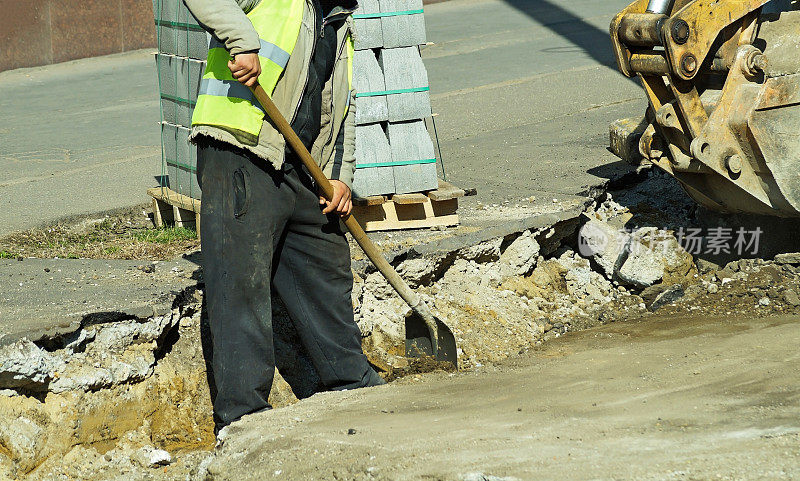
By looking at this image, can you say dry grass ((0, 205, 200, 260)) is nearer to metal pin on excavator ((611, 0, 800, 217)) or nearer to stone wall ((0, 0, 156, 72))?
metal pin on excavator ((611, 0, 800, 217))

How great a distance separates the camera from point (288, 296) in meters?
3.92

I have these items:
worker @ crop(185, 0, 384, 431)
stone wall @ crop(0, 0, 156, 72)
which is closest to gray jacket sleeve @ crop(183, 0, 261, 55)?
worker @ crop(185, 0, 384, 431)

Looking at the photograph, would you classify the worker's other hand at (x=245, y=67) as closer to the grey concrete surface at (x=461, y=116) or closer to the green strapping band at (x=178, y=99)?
the green strapping band at (x=178, y=99)

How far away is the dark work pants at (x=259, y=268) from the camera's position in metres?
3.55

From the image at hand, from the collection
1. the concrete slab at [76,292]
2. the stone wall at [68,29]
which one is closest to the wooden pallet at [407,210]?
the concrete slab at [76,292]

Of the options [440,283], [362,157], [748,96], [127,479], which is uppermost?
[748,96]

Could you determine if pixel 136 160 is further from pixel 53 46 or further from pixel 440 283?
pixel 53 46

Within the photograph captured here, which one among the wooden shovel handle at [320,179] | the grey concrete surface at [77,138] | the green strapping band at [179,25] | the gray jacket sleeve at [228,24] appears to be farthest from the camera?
the grey concrete surface at [77,138]

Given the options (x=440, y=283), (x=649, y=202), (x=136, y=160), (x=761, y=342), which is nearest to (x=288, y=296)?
(x=440, y=283)

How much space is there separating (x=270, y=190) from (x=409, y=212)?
179 centimetres

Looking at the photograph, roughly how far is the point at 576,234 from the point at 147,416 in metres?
2.80

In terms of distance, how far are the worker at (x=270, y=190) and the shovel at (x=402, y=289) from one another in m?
0.07

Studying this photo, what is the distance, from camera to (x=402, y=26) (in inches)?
202

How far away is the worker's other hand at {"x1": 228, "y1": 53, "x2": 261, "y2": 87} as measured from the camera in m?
3.19
